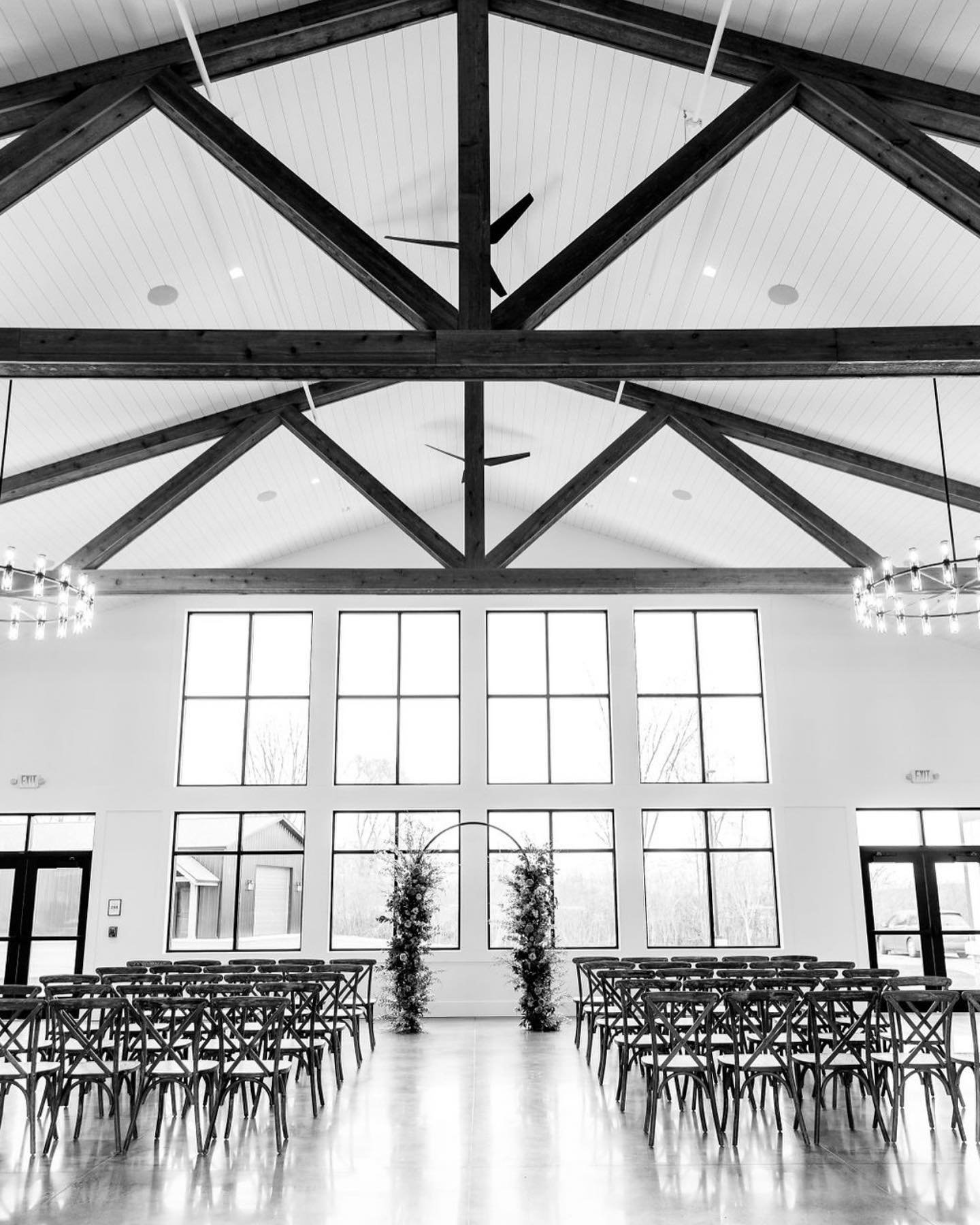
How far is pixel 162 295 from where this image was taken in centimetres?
824

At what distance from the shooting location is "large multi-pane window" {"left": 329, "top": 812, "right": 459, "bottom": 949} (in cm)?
1309

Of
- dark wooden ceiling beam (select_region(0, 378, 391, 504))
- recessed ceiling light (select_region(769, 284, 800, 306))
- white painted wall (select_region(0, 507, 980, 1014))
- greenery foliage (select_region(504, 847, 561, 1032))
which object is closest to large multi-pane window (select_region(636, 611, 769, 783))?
white painted wall (select_region(0, 507, 980, 1014))

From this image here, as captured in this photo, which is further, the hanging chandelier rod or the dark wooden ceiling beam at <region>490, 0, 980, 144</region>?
the hanging chandelier rod

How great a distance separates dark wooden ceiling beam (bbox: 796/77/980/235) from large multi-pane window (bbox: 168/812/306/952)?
9.96 m

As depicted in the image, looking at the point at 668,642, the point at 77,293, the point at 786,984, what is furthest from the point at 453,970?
the point at 77,293

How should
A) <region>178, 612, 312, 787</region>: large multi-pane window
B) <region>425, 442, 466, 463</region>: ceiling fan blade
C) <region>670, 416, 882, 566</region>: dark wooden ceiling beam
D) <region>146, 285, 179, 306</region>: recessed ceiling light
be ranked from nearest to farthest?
<region>146, 285, 179, 306</region>: recessed ceiling light < <region>425, 442, 466, 463</region>: ceiling fan blade < <region>670, 416, 882, 566</region>: dark wooden ceiling beam < <region>178, 612, 312, 787</region>: large multi-pane window

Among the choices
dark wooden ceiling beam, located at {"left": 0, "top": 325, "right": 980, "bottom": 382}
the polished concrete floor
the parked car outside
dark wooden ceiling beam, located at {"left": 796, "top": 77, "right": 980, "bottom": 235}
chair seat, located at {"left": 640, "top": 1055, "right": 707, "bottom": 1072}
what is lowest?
the polished concrete floor

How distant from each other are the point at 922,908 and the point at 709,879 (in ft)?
8.62

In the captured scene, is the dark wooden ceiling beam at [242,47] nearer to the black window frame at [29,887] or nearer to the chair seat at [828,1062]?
the chair seat at [828,1062]

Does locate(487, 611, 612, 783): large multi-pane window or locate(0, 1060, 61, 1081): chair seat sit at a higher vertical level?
locate(487, 611, 612, 783): large multi-pane window

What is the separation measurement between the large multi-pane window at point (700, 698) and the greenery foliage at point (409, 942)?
3.24 meters

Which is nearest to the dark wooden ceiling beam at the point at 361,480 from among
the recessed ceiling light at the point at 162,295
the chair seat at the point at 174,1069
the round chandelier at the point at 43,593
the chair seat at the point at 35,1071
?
the recessed ceiling light at the point at 162,295

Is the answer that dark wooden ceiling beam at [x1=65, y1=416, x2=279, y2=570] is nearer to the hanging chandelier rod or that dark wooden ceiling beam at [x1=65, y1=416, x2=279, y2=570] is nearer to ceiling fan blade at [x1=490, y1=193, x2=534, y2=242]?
ceiling fan blade at [x1=490, y1=193, x2=534, y2=242]

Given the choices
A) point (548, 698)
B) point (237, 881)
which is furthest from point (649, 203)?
point (237, 881)
